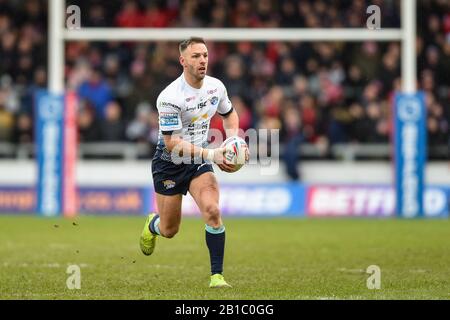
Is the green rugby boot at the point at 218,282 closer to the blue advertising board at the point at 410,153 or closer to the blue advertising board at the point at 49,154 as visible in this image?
the blue advertising board at the point at 410,153

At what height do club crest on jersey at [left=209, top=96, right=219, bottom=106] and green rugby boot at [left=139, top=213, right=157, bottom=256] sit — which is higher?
club crest on jersey at [left=209, top=96, right=219, bottom=106]

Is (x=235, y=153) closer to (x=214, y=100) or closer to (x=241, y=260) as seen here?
(x=214, y=100)

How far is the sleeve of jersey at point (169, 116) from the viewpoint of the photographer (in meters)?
10.5

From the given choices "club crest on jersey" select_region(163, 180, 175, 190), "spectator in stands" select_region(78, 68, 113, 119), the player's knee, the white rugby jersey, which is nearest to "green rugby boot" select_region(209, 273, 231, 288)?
the player's knee

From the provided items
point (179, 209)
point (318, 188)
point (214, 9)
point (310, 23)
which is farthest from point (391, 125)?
point (179, 209)

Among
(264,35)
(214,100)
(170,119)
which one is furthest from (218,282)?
(264,35)

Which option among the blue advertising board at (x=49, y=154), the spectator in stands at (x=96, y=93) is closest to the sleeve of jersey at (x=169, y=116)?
the blue advertising board at (x=49, y=154)

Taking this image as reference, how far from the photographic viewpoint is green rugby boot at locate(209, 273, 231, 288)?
1022 cm

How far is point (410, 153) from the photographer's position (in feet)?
69.1

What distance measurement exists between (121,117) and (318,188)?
15.7 feet

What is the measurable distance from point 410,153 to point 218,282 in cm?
1148

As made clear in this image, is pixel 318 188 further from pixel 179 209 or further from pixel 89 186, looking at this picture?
pixel 179 209

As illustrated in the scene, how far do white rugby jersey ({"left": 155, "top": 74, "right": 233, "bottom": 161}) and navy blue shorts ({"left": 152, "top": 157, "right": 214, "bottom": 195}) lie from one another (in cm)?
10

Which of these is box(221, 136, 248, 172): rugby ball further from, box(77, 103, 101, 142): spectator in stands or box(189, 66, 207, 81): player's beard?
box(77, 103, 101, 142): spectator in stands
